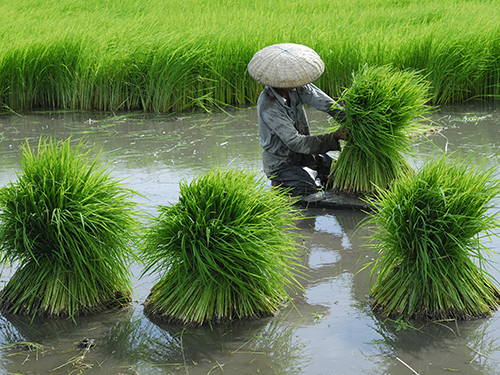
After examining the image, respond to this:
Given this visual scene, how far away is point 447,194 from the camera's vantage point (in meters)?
2.93

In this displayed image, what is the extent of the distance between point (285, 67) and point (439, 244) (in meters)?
1.99

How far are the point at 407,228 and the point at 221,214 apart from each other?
959 mm

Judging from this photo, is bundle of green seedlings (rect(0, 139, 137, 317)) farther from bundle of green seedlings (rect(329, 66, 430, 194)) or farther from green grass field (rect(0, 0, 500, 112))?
green grass field (rect(0, 0, 500, 112))

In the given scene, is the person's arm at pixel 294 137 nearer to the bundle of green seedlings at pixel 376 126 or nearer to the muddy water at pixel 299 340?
the bundle of green seedlings at pixel 376 126

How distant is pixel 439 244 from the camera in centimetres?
293

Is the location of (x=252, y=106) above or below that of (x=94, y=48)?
below

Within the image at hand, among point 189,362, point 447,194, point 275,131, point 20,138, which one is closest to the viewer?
point 189,362

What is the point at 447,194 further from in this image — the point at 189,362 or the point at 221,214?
the point at 189,362

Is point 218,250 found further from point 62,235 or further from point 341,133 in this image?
point 341,133

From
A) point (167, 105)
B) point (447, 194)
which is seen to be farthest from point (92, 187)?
point (167, 105)

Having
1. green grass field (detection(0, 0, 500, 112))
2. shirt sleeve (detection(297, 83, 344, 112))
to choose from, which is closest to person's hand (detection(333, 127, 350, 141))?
shirt sleeve (detection(297, 83, 344, 112))

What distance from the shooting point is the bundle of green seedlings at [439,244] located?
288 cm

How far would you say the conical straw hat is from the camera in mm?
4344

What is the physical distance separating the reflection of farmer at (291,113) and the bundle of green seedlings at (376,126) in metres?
0.16
